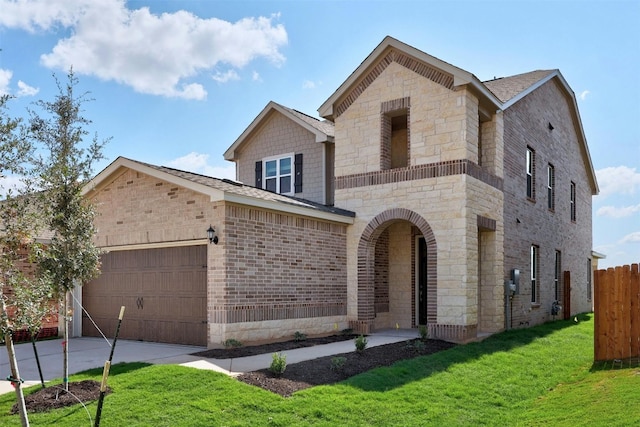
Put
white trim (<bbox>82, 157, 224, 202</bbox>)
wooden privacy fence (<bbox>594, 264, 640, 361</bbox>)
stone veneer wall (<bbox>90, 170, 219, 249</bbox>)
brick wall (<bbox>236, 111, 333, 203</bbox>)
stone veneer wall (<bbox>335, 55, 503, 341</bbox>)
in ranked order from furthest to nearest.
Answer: brick wall (<bbox>236, 111, 333, 203</bbox>) < stone veneer wall (<bbox>335, 55, 503, 341</bbox>) < stone veneer wall (<bbox>90, 170, 219, 249</bbox>) < white trim (<bbox>82, 157, 224, 202</bbox>) < wooden privacy fence (<bbox>594, 264, 640, 361</bbox>)

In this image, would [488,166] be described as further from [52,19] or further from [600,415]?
[52,19]

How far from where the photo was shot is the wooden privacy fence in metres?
10.5

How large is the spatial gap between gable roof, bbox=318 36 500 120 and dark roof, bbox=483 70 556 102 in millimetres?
1376

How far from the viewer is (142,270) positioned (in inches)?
542

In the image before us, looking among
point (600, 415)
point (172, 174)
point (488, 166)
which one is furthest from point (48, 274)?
point (488, 166)

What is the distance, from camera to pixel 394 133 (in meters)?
17.1

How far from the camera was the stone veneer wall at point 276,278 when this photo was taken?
1179 centimetres

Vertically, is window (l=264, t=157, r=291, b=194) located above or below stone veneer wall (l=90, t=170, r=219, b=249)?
above

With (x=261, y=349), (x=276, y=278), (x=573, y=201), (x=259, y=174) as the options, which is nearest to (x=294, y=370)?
(x=261, y=349)

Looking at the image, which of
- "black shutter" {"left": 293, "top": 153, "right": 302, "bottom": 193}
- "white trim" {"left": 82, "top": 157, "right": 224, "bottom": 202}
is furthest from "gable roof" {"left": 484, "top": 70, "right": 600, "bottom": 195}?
"white trim" {"left": 82, "top": 157, "right": 224, "bottom": 202}

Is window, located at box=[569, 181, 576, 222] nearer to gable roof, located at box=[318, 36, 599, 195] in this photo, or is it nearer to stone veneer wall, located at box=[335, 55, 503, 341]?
gable roof, located at box=[318, 36, 599, 195]

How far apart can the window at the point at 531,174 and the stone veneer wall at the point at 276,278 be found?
6910mm

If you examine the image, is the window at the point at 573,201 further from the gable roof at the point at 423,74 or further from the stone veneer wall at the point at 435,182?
the stone veneer wall at the point at 435,182

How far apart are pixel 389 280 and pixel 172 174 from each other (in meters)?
7.28
